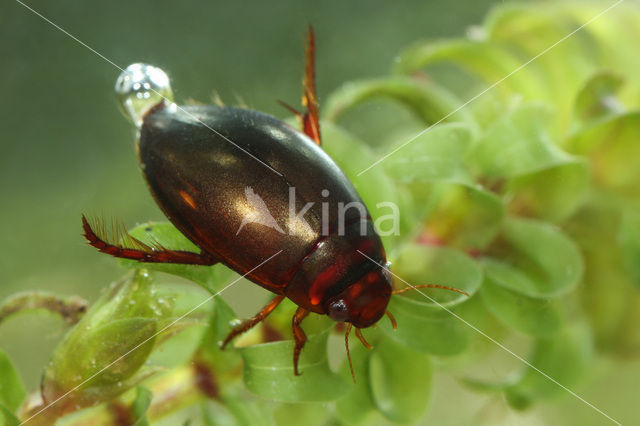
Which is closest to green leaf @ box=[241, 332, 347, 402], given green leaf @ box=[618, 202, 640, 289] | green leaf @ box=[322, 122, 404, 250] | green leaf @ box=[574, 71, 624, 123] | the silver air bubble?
green leaf @ box=[322, 122, 404, 250]

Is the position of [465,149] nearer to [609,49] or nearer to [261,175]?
[261,175]

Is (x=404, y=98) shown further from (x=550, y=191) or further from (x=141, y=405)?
(x=141, y=405)

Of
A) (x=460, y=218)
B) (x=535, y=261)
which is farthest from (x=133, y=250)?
(x=535, y=261)

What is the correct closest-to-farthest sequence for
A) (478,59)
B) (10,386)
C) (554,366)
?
1. (10,386)
2. (554,366)
3. (478,59)

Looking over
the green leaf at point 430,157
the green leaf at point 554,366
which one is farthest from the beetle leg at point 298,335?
the green leaf at point 554,366

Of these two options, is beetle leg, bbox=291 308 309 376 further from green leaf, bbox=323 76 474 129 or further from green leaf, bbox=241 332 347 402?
green leaf, bbox=323 76 474 129

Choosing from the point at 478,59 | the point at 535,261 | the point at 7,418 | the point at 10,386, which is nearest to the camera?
the point at 7,418

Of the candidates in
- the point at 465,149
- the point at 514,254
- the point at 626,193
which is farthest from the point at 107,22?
the point at 626,193
